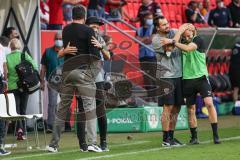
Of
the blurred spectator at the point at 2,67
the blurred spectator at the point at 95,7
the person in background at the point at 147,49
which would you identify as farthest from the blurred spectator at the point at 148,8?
the blurred spectator at the point at 2,67

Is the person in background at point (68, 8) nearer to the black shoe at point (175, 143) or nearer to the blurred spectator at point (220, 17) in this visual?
the blurred spectator at point (220, 17)

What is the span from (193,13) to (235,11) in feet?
4.88

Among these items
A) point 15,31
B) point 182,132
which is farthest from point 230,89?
point 15,31

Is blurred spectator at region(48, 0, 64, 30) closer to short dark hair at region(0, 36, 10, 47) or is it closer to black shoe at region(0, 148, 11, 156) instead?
short dark hair at region(0, 36, 10, 47)

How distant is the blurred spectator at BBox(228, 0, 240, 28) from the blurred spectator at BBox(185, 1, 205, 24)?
3.87 feet

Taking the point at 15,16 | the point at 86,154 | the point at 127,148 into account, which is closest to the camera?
the point at 86,154

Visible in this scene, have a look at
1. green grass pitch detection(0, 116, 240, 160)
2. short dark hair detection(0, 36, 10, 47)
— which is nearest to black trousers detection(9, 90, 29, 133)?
green grass pitch detection(0, 116, 240, 160)

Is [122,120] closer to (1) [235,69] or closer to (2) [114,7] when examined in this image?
(2) [114,7]

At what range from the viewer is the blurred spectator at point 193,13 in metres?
25.5

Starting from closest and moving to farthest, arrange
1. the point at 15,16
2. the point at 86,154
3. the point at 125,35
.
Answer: the point at 86,154 < the point at 15,16 < the point at 125,35

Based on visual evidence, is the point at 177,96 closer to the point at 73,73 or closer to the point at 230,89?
the point at 73,73

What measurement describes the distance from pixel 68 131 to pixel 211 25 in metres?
7.55

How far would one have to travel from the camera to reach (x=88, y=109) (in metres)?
14.4

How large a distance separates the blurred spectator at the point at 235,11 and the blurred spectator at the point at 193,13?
1.18 metres
